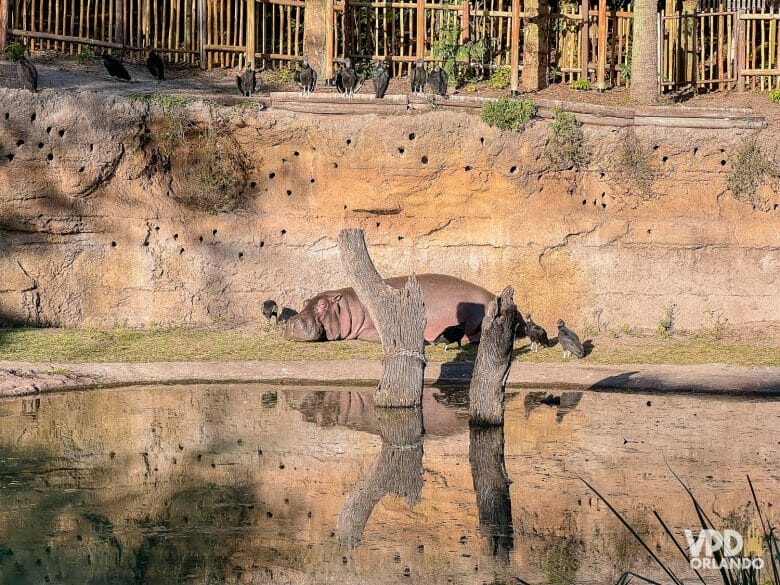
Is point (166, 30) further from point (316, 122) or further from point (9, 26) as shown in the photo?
point (316, 122)

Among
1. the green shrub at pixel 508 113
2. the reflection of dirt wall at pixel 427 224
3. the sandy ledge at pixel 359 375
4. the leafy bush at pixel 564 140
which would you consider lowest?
the sandy ledge at pixel 359 375

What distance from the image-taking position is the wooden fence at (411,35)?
70.4 feet

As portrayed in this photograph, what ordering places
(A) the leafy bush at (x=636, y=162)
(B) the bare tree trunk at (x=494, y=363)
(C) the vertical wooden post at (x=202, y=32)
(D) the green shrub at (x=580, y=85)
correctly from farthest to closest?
(C) the vertical wooden post at (x=202, y=32), (D) the green shrub at (x=580, y=85), (A) the leafy bush at (x=636, y=162), (B) the bare tree trunk at (x=494, y=363)

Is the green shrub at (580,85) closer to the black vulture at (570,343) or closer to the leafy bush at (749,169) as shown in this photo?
the leafy bush at (749,169)

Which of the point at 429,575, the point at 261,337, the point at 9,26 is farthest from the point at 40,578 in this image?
the point at 9,26

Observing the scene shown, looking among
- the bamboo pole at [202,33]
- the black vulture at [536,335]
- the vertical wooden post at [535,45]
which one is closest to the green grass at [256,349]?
the black vulture at [536,335]

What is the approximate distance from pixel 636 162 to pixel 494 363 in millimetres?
7199

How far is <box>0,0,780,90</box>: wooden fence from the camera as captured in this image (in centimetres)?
2147

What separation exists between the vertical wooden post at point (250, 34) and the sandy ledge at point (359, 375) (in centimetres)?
844

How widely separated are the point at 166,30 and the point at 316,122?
240 inches

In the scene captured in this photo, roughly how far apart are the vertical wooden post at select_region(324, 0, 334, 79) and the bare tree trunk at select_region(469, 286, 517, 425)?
33.6 feet

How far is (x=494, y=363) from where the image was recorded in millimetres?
11750

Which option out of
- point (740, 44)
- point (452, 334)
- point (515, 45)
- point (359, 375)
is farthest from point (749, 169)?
point (359, 375)

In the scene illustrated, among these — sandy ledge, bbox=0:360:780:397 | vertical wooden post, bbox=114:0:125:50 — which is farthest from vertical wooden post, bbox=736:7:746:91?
vertical wooden post, bbox=114:0:125:50
